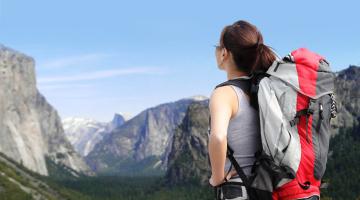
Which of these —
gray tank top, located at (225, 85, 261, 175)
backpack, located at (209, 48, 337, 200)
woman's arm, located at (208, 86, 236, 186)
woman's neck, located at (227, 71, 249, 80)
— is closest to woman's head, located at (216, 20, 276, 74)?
woman's neck, located at (227, 71, 249, 80)

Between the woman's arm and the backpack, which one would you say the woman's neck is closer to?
the backpack

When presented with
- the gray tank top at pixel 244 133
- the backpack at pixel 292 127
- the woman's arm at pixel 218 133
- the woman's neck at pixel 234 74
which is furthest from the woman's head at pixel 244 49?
the woman's arm at pixel 218 133

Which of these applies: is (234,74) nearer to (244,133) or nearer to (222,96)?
(222,96)

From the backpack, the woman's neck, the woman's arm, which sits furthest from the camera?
the woman's neck

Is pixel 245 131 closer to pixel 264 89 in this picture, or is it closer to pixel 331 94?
pixel 264 89

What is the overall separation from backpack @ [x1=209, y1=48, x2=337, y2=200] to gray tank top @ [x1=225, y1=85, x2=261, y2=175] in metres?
0.11

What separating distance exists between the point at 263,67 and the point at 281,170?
1.96m

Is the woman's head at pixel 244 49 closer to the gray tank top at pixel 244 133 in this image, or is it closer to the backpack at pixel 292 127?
the backpack at pixel 292 127

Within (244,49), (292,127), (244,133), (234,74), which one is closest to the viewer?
(292,127)

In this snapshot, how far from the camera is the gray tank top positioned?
9.27 meters

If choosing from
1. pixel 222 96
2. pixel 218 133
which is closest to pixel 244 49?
pixel 222 96

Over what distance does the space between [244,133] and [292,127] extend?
81 cm

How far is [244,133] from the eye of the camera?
9352 millimetres

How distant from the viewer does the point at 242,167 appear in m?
9.19
